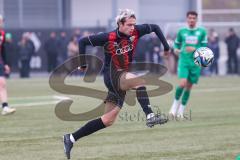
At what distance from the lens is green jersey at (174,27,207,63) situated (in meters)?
15.3

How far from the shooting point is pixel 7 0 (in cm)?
3947

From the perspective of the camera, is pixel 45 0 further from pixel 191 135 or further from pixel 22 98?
pixel 191 135

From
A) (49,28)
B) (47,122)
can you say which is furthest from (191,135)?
(49,28)

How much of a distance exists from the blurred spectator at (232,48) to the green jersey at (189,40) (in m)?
17.5

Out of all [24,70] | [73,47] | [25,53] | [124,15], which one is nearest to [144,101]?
[124,15]

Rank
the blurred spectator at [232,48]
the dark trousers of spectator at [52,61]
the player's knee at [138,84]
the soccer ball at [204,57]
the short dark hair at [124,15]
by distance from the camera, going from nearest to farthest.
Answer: the short dark hair at [124,15], the player's knee at [138,84], the soccer ball at [204,57], the blurred spectator at [232,48], the dark trousers of spectator at [52,61]

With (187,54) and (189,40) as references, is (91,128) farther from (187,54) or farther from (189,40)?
(189,40)

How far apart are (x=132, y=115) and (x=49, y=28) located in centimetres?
2136

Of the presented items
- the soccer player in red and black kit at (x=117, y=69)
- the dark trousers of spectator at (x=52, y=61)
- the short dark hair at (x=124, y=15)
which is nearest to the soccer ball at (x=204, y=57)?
the soccer player in red and black kit at (x=117, y=69)

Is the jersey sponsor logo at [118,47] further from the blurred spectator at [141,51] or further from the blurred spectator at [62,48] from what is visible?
the blurred spectator at [62,48]

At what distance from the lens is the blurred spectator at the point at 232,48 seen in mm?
32656

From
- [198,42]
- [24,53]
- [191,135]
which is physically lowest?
[24,53]

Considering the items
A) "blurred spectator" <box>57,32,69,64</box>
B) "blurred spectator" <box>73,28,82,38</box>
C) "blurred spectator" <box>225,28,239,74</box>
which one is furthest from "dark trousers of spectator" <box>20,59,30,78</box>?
"blurred spectator" <box>225,28,239,74</box>

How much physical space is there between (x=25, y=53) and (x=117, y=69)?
22.4 m
